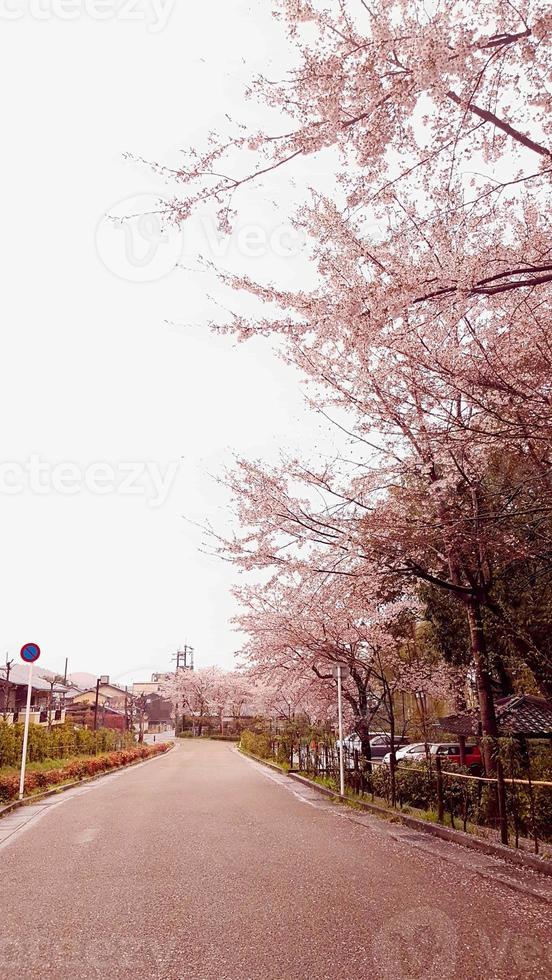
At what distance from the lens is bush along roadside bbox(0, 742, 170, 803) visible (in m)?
12.4

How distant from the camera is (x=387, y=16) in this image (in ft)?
12.8

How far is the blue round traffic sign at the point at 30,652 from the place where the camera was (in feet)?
43.3

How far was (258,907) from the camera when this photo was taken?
4.75 meters

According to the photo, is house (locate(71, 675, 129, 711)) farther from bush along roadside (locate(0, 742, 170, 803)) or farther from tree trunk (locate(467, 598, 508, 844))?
tree trunk (locate(467, 598, 508, 844))

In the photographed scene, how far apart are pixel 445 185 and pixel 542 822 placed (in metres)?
7.61

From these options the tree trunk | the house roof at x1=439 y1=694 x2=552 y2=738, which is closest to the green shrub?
the house roof at x1=439 y1=694 x2=552 y2=738

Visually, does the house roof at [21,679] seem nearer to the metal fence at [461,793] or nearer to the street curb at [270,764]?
the street curb at [270,764]

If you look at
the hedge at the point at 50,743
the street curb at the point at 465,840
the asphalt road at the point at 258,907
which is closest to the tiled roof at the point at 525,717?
the street curb at the point at 465,840

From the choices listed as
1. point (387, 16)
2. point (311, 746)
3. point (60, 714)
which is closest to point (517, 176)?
point (387, 16)

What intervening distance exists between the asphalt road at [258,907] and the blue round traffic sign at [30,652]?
4.63 m

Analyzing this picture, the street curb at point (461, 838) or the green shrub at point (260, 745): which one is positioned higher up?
the street curb at point (461, 838)

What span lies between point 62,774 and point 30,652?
5937 mm

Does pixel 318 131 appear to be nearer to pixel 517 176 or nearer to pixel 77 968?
pixel 517 176

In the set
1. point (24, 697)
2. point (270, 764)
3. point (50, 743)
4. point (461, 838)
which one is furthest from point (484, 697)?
point (24, 697)
